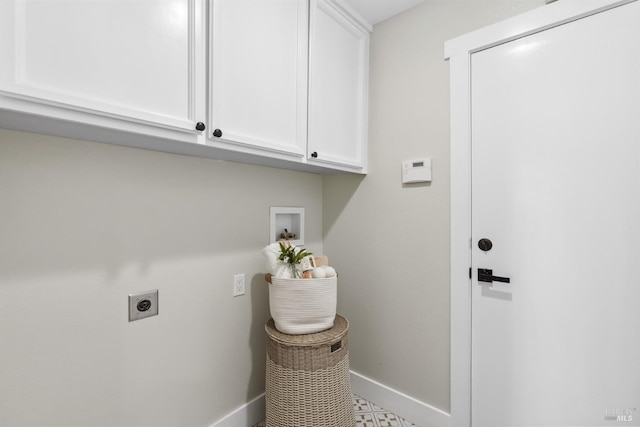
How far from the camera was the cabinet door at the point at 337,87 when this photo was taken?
1.47 m

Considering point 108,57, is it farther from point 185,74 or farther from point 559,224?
point 559,224

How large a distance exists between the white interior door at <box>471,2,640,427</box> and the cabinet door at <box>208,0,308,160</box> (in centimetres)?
85

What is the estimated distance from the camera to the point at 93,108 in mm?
814

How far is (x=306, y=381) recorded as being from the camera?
4.32 ft

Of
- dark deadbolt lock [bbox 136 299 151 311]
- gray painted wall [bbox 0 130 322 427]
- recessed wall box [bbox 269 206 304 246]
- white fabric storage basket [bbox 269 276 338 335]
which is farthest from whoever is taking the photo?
recessed wall box [bbox 269 206 304 246]

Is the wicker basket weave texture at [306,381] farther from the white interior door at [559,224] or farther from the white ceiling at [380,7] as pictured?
the white ceiling at [380,7]

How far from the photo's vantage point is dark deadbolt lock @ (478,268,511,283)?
1.36m

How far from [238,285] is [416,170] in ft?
3.70

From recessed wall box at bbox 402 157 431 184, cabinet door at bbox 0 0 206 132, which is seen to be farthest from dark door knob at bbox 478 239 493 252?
cabinet door at bbox 0 0 206 132

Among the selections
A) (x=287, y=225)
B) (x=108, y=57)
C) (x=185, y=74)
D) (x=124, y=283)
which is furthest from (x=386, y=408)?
(x=108, y=57)

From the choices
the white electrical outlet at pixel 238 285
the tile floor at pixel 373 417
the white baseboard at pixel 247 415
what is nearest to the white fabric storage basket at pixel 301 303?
the white electrical outlet at pixel 238 285

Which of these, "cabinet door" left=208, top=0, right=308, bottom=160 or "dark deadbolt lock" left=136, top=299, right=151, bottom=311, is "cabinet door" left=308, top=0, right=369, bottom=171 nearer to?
"cabinet door" left=208, top=0, right=308, bottom=160

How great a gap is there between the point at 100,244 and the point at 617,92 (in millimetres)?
2025

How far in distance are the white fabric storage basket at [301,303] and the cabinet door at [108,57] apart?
2.55ft
